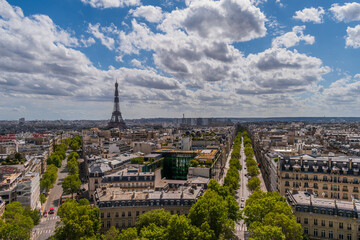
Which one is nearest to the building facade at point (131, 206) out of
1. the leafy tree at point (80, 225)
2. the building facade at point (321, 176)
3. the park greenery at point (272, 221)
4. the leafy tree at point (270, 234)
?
the leafy tree at point (80, 225)

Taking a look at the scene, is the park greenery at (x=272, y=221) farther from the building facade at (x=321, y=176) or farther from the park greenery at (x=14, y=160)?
the park greenery at (x=14, y=160)

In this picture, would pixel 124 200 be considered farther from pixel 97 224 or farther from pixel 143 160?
pixel 143 160

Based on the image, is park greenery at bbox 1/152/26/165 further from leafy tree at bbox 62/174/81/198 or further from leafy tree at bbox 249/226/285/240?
leafy tree at bbox 249/226/285/240

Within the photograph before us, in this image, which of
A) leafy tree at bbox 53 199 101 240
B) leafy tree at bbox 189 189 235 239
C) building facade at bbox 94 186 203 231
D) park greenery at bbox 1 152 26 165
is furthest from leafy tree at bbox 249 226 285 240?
park greenery at bbox 1 152 26 165

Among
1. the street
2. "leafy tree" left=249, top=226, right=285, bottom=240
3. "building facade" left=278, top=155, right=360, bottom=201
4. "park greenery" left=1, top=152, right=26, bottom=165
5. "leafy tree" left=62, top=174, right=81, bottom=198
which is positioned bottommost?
the street

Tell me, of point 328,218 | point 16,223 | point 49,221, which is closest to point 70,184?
point 49,221

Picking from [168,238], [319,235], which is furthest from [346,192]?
[168,238]
